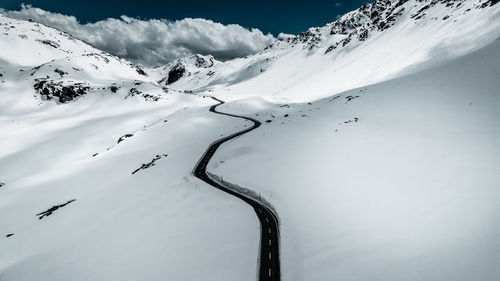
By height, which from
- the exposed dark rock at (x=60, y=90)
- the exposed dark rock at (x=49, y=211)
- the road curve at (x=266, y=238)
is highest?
the exposed dark rock at (x=60, y=90)

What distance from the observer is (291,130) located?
45.2 metres

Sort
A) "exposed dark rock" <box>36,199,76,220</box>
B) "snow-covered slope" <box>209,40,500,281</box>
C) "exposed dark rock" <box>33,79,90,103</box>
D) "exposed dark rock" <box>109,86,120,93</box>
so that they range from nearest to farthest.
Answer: "snow-covered slope" <box>209,40,500,281</box> → "exposed dark rock" <box>36,199,76,220</box> → "exposed dark rock" <box>33,79,90,103</box> → "exposed dark rock" <box>109,86,120,93</box>

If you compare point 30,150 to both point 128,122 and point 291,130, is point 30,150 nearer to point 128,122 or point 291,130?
point 128,122

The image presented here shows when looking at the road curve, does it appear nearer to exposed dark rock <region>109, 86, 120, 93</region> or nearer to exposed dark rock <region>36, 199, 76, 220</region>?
exposed dark rock <region>36, 199, 76, 220</region>

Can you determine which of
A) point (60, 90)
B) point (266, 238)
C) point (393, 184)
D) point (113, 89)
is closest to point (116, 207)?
point (266, 238)

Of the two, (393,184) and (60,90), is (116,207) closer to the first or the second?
(393,184)

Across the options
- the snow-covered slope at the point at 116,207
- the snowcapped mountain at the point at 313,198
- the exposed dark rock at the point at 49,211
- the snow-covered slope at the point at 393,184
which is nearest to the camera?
the snow-covered slope at the point at 393,184

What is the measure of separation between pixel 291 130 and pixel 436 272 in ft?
107

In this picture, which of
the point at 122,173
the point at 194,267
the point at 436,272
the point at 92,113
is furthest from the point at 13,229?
the point at 92,113

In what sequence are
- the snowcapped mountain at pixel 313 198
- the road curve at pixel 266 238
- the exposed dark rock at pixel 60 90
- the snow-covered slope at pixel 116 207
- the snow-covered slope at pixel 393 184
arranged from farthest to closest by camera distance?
the exposed dark rock at pixel 60 90, the snow-covered slope at pixel 116 207, the road curve at pixel 266 238, the snowcapped mountain at pixel 313 198, the snow-covered slope at pixel 393 184

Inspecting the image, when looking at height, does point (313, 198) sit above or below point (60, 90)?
below

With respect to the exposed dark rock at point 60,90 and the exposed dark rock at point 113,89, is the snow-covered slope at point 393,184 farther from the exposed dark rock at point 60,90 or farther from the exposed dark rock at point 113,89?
the exposed dark rock at point 60,90

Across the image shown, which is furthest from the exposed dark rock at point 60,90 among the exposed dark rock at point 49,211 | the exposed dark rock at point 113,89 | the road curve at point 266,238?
the road curve at point 266,238

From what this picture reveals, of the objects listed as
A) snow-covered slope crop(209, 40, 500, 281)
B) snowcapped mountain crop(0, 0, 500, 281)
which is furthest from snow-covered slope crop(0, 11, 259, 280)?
snow-covered slope crop(209, 40, 500, 281)
